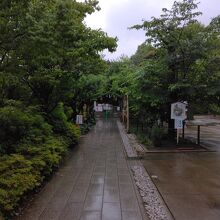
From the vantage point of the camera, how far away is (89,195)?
7.66 meters

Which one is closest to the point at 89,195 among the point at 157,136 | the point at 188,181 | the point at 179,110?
the point at 188,181

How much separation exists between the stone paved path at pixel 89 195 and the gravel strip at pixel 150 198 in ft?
0.49

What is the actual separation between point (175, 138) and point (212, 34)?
5.32m

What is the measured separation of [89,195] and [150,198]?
1265 mm

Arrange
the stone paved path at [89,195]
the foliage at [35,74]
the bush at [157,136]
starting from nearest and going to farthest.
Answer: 1. the stone paved path at [89,195]
2. the foliage at [35,74]
3. the bush at [157,136]

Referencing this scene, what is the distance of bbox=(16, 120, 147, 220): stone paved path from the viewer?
6340 mm

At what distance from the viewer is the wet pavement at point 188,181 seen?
669cm

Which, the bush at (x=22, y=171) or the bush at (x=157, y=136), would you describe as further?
the bush at (x=157, y=136)

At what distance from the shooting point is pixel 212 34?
1569 cm

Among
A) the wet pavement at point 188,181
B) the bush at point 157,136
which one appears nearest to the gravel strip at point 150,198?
the wet pavement at point 188,181

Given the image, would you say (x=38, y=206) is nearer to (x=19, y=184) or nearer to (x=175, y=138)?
(x=19, y=184)

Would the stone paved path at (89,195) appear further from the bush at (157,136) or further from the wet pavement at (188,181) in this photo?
the bush at (157,136)

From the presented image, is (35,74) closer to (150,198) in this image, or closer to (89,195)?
(89,195)

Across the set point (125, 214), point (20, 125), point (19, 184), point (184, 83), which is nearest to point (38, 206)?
point (19, 184)
